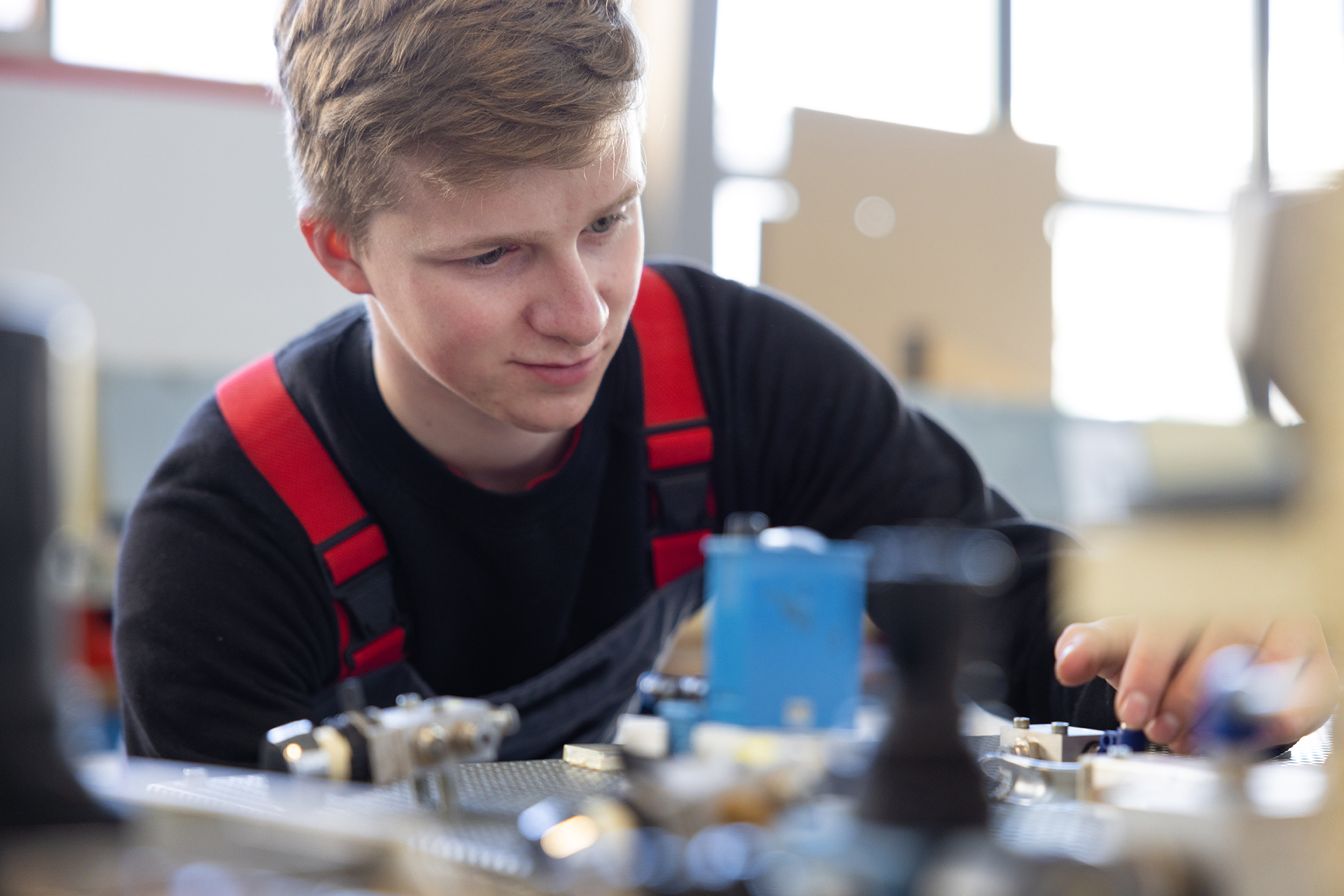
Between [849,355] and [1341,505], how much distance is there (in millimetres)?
932

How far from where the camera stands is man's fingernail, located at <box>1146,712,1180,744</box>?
67cm

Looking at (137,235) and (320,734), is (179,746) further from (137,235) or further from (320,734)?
(137,235)

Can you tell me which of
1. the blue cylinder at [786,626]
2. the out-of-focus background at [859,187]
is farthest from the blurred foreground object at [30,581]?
the out-of-focus background at [859,187]

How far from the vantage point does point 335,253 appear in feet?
3.47

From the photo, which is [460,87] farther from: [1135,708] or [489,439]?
[1135,708]

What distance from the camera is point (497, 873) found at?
1.22 feet

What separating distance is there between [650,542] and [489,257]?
364 millimetres

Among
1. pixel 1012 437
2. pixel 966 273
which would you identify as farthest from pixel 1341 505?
pixel 966 273

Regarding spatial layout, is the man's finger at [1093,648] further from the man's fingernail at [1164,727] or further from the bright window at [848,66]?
the bright window at [848,66]

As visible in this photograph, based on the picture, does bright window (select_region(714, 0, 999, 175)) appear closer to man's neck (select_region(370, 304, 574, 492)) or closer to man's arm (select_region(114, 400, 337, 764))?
man's neck (select_region(370, 304, 574, 492))

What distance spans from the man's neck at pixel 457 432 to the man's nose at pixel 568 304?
21cm

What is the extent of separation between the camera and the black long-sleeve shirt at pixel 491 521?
37.0 inches

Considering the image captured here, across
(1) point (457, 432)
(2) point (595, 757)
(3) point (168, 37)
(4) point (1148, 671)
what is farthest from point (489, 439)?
(3) point (168, 37)

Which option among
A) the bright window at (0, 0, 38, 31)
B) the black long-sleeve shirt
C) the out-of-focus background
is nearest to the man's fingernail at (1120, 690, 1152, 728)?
the black long-sleeve shirt
